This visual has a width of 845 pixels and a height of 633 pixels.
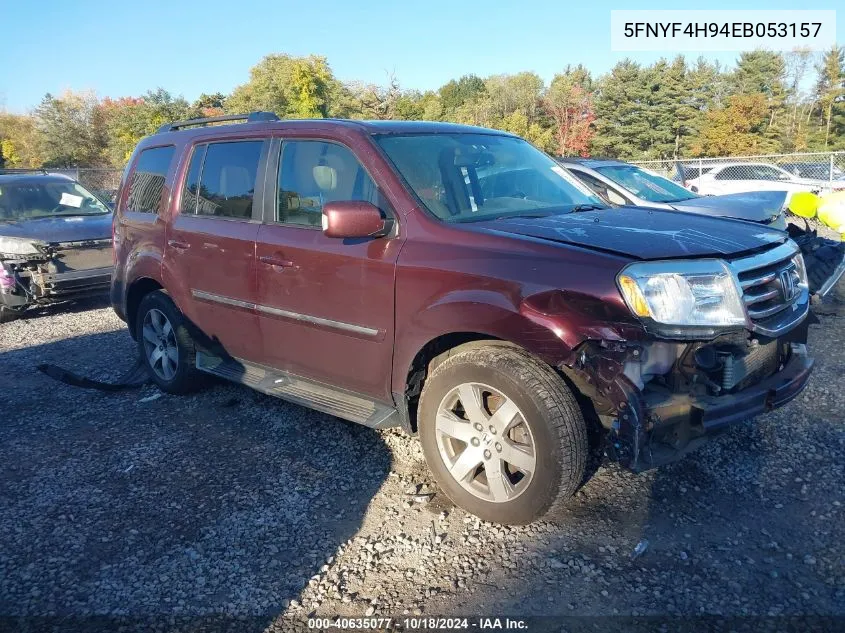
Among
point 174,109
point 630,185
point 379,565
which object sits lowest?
point 379,565

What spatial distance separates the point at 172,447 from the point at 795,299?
12.3 feet

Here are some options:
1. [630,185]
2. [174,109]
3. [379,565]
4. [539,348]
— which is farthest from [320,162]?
[174,109]

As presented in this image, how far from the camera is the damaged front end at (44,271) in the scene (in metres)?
7.73

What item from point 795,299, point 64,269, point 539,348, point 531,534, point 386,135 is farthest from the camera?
point 64,269

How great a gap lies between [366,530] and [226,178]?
2594 millimetres

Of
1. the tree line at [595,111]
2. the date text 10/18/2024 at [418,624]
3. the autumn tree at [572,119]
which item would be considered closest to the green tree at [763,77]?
the tree line at [595,111]

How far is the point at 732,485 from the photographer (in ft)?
11.2

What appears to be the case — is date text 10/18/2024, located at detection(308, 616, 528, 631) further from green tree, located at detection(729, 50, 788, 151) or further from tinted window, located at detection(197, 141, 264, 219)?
green tree, located at detection(729, 50, 788, 151)

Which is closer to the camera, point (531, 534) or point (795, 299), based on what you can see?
point (531, 534)

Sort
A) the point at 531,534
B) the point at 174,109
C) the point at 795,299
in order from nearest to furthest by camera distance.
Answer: the point at 531,534 < the point at 795,299 < the point at 174,109

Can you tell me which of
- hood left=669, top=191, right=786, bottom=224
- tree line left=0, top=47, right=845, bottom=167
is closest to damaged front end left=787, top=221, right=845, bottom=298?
hood left=669, top=191, right=786, bottom=224

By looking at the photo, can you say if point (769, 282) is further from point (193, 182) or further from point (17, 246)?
point (17, 246)

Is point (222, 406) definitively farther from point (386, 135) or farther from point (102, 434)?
point (386, 135)

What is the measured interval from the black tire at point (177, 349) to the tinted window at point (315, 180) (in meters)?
1.44
